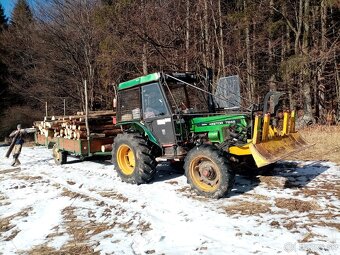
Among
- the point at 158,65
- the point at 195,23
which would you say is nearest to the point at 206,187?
the point at 158,65

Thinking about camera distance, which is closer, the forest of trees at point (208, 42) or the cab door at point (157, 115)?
the cab door at point (157, 115)

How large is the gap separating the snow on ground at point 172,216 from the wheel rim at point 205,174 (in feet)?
0.82

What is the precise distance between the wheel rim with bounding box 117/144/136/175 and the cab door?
922 mm

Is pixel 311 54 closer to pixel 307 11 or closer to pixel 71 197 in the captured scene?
pixel 307 11

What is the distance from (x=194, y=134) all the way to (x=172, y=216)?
2.17 metres

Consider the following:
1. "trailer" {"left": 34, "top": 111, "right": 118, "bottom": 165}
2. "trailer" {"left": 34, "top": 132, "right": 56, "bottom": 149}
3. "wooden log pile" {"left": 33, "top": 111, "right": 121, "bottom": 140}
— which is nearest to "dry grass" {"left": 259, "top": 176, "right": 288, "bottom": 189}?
"trailer" {"left": 34, "top": 111, "right": 118, "bottom": 165}

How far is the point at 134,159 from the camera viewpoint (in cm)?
760

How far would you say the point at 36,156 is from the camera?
13586mm

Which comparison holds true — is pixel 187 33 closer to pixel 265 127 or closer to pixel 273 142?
pixel 273 142

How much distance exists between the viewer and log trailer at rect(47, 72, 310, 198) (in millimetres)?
6117

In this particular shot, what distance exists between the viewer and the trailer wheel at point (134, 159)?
7277 millimetres

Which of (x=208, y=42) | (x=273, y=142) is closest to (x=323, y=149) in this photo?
(x=273, y=142)

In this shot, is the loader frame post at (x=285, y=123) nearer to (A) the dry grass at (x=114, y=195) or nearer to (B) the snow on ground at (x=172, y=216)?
(B) the snow on ground at (x=172, y=216)

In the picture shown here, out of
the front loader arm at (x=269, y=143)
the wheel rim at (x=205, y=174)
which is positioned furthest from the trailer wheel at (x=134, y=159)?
the front loader arm at (x=269, y=143)
